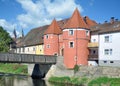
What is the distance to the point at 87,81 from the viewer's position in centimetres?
5112

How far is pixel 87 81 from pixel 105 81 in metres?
4.63

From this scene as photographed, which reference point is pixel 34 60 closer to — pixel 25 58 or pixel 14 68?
pixel 25 58

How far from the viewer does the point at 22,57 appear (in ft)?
186

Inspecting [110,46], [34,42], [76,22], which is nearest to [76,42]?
[76,22]

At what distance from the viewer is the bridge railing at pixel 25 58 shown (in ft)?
176

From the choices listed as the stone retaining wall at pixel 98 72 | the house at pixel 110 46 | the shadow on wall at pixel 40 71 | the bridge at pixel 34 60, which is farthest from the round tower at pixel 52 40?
the stone retaining wall at pixel 98 72

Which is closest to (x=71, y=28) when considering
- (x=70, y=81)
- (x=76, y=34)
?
(x=76, y=34)

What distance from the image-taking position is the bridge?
5416 cm

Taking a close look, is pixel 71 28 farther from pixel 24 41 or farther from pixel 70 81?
pixel 24 41

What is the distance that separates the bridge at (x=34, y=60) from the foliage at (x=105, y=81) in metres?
14.7

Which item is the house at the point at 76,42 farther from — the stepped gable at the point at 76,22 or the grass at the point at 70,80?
the grass at the point at 70,80

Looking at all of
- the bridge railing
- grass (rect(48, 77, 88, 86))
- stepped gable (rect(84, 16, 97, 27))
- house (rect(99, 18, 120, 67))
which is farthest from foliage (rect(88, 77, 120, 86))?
stepped gable (rect(84, 16, 97, 27))

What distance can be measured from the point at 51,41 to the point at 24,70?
39.2 feet

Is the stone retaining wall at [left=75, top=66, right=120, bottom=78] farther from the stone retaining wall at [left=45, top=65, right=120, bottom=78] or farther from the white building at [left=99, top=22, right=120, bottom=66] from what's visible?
the white building at [left=99, top=22, right=120, bottom=66]
